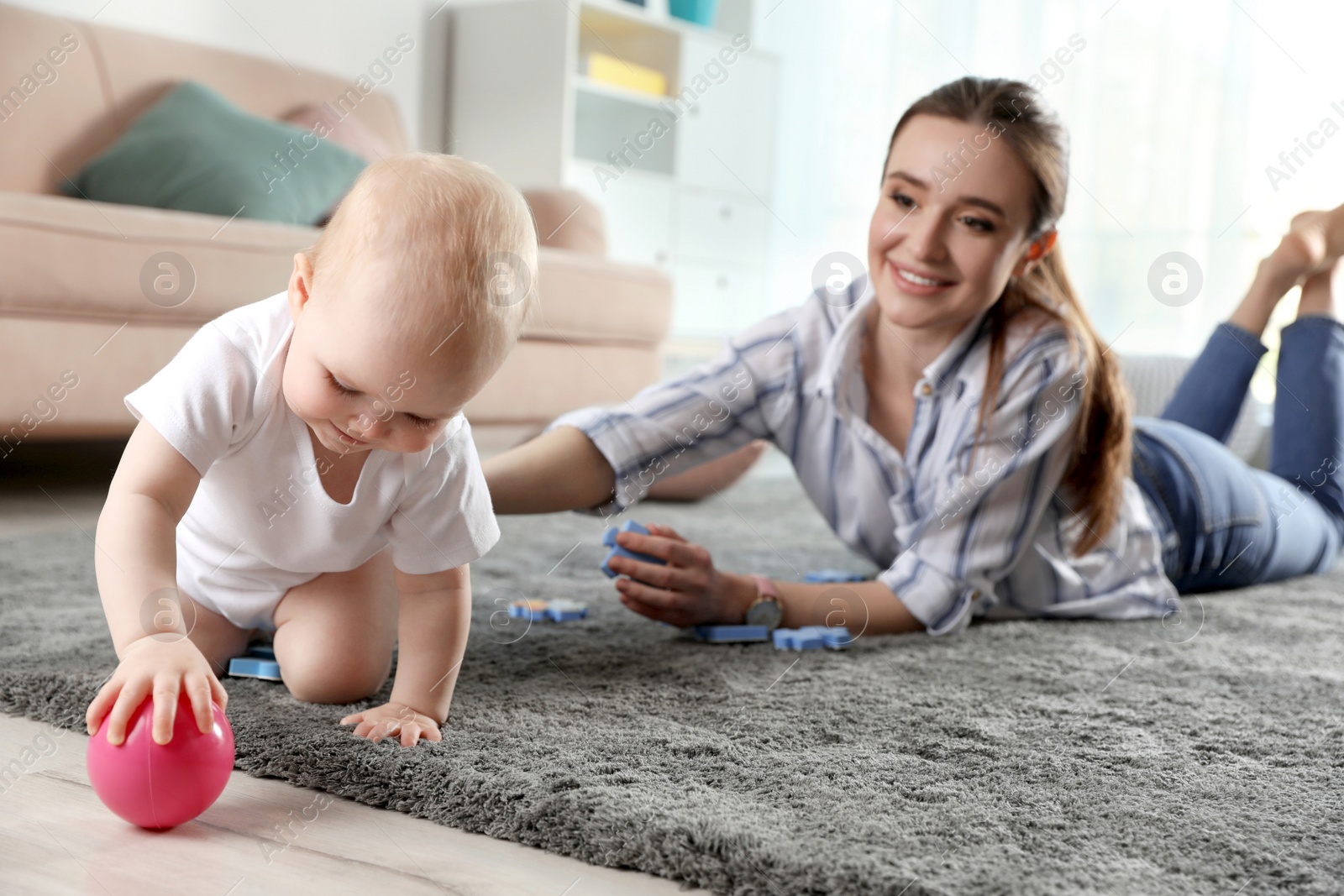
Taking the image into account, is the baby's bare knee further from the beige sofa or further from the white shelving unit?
the white shelving unit

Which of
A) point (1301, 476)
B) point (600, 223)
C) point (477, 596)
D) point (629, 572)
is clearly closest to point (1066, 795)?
point (629, 572)

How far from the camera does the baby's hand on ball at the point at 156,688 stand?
0.63m

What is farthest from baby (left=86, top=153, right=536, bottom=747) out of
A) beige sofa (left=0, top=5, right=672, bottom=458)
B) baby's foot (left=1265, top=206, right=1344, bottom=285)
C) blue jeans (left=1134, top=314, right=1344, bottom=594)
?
baby's foot (left=1265, top=206, right=1344, bottom=285)

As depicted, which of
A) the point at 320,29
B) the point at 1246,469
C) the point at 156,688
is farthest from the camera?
the point at 320,29

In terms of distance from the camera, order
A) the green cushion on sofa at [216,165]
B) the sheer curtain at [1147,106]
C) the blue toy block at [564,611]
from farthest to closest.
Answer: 1. the sheer curtain at [1147,106]
2. the green cushion on sofa at [216,165]
3. the blue toy block at [564,611]

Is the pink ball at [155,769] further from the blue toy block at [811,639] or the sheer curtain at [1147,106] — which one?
the sheer curtain at [1147,106]

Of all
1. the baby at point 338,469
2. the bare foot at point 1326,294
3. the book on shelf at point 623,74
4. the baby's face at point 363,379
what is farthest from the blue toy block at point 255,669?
the book on shelf at point 623,74

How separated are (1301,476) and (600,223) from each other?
1.53m

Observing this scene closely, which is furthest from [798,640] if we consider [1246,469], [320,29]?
[320,29]

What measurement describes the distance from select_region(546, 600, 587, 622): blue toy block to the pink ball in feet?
1.83

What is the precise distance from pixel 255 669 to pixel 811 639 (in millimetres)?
499

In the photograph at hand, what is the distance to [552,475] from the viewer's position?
1201mm

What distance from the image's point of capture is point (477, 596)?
130cm

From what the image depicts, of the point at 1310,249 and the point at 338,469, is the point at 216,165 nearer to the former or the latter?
the point at 338,469
